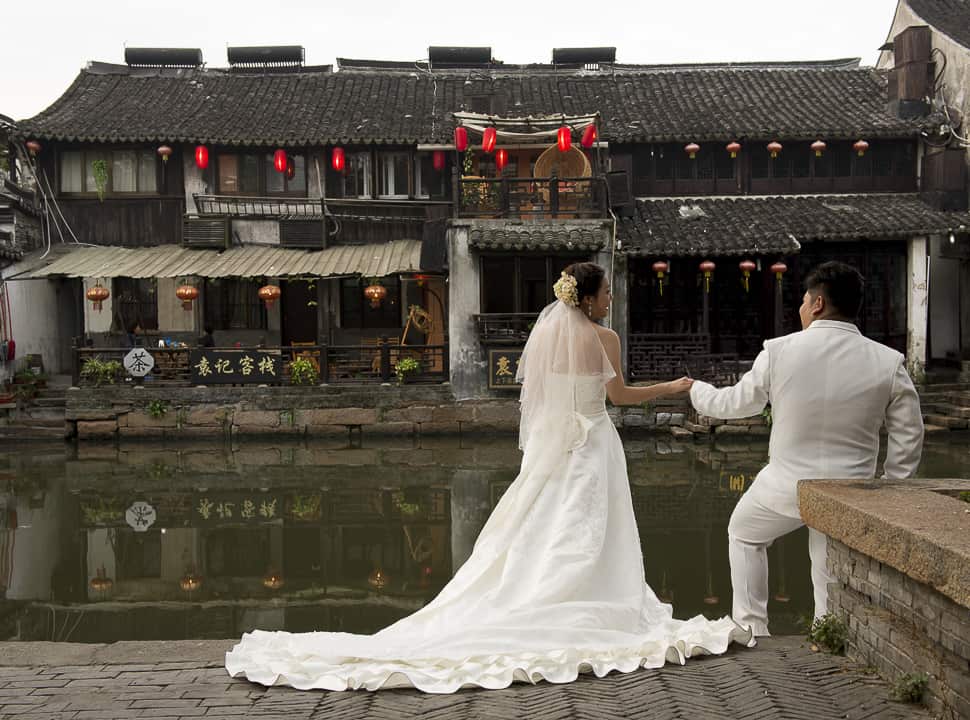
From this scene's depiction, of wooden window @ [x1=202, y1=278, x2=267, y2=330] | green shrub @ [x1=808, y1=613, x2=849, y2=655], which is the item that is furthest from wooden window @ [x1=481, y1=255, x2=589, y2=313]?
green shrub @ [x1=808, y1=613, x2=849, y2=655]

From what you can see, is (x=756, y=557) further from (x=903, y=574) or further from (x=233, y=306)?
(x=233, y=306)

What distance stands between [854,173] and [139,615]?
1741 cm

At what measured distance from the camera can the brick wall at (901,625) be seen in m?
2.87

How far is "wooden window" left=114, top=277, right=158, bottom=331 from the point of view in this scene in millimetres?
18891

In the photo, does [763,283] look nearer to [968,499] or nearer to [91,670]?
[968,499]

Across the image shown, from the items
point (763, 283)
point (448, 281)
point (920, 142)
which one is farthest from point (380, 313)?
point (920, 142)

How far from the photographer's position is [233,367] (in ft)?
53.0

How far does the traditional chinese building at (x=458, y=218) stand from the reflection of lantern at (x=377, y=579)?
30.8ft

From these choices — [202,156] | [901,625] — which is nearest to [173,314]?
[202,156]

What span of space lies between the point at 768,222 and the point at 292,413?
32.6 ft

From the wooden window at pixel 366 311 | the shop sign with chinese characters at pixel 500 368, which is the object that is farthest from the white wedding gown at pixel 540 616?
the wooden window at pixel 366 311

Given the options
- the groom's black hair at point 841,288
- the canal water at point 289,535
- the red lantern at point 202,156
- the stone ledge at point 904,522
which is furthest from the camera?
the red lantern at point 202,156

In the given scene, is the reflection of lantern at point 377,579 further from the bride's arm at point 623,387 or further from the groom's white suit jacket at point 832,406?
the groom's white suit jacket at point 832,406

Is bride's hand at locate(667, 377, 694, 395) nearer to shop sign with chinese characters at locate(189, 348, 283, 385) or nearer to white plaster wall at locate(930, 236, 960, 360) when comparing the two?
shop sign with chinese characters at locate(189, 348, 283, 385)
